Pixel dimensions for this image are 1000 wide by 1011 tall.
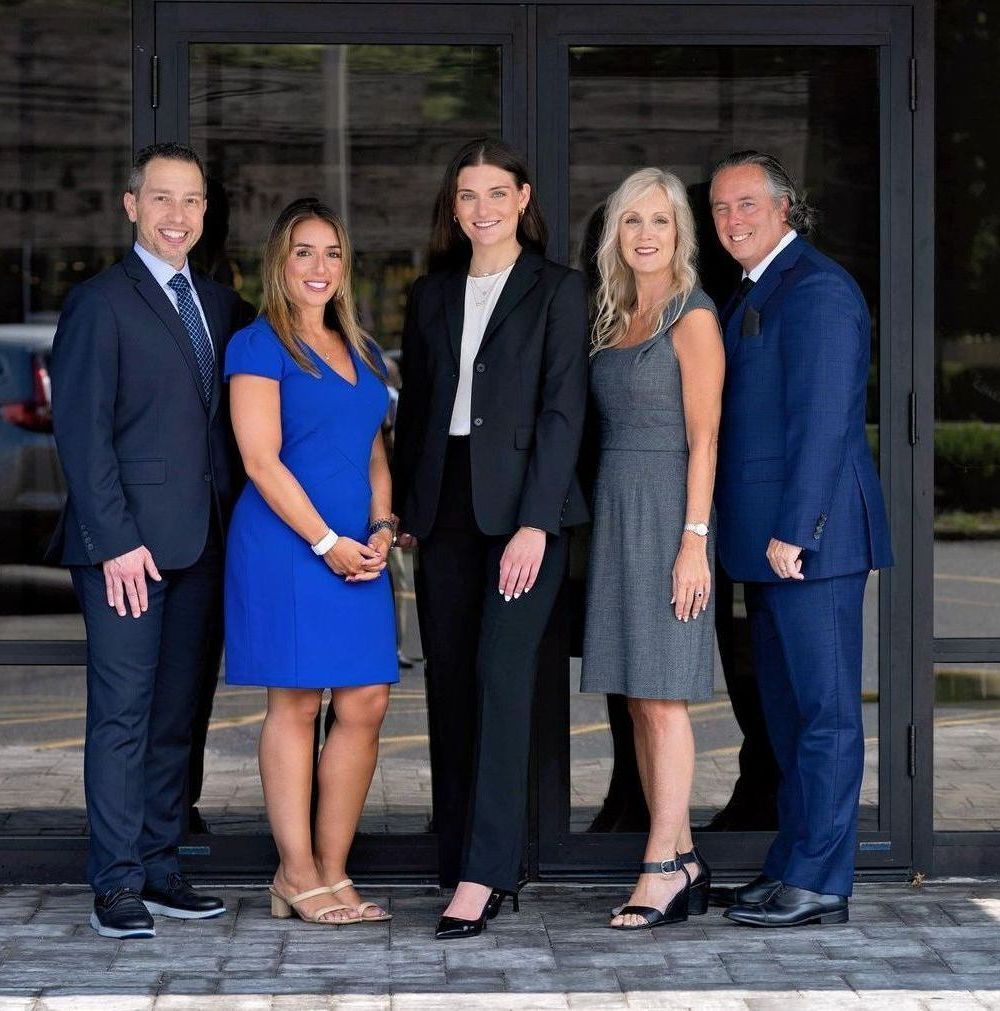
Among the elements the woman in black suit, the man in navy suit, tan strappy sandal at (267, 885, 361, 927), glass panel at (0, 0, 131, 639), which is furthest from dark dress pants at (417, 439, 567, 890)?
glass panel at (0, 0, 131, 639)

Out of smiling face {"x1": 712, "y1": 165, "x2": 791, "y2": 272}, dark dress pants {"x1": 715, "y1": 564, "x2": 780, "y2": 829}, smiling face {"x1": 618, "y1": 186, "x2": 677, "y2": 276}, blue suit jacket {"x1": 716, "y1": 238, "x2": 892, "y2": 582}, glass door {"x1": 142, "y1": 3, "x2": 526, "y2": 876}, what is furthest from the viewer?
dark dress pants {"x1": 715, "y1": 564, "x2": 780, "y2": 829}

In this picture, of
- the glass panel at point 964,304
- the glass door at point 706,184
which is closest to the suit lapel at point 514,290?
the glass door at point 706,184

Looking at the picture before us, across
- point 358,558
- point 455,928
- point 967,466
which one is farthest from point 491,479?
point 967,466

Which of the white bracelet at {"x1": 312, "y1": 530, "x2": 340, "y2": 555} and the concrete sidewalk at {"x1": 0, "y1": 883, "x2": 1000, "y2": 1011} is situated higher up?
the white bracelet at {"x1": 312, "y1": 530, "x2": 340, "y2": 555}

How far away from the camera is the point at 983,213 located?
5324mm

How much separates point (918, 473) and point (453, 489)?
143 cm

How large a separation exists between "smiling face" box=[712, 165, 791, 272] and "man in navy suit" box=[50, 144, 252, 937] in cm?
137

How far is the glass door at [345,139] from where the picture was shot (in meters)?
5.12

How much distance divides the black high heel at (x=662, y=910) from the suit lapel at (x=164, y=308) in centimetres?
168

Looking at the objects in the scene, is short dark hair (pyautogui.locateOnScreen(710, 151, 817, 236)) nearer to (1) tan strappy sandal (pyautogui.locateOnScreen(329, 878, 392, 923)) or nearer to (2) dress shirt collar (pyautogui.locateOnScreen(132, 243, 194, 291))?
(2) dress shirt collar (pyautogui.locateOnScreen(132, 243, 194, 291))

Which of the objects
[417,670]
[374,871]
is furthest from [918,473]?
[374,871]

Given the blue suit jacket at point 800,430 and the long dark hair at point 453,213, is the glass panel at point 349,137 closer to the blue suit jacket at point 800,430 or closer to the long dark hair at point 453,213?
the long dark hair at point 453,213

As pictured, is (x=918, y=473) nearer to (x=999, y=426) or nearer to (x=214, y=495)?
(x=999, y=426)

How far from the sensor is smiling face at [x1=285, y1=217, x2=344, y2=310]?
470 cm
